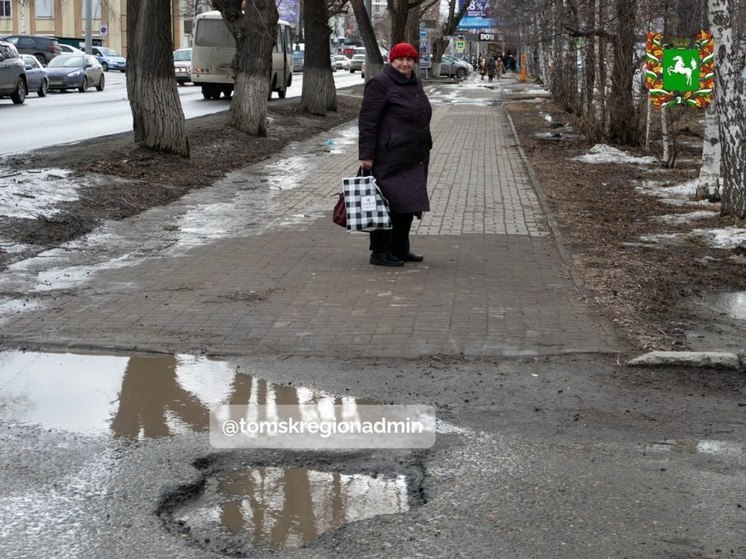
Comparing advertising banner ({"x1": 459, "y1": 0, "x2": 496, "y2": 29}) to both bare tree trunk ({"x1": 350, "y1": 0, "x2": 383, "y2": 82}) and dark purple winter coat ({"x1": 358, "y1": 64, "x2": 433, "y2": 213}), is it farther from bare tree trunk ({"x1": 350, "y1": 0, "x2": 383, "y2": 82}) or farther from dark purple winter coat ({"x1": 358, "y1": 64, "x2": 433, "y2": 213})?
dark purple winter coat ({"x1": 358, "y1": 64, "x2": 433, "y2": 213})

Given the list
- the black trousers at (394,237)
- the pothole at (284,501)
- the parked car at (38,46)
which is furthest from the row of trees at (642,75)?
the parked car at (38,46)

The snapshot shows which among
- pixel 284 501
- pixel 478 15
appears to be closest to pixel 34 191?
pixel 284 501

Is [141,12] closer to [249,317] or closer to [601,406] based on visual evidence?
[249,317]

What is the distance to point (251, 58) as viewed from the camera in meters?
20.5

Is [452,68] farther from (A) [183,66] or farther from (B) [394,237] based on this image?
(B) [394,237]

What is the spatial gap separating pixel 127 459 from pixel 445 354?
2.24 m

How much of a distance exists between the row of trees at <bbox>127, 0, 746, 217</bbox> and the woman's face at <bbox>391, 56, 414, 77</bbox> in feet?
15.4

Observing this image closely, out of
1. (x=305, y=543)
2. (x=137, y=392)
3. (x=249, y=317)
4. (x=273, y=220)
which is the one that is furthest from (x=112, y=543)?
(x=273, y=220)

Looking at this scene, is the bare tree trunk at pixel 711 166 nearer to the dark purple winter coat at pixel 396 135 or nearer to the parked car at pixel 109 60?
the dark purple winter coat at pixel 396 135

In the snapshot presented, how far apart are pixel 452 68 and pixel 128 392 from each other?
8119 centimetres

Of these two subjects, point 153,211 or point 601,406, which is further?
point 153,211

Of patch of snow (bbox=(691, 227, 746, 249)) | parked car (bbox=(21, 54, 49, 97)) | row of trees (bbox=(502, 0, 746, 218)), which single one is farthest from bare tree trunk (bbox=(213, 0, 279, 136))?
parked car (bbox=(21, 54, 49, 97))

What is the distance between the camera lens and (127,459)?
4.75 metres

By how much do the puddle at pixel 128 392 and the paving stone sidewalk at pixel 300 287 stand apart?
1.02 feet
